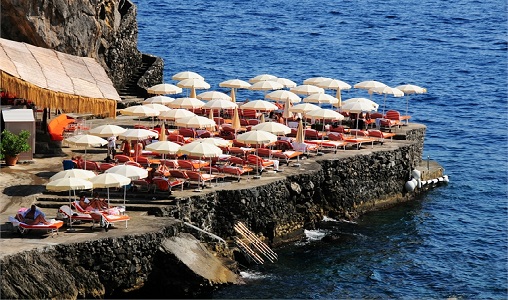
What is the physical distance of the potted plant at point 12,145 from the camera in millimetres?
46844

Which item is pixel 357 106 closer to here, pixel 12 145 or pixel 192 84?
pixel 192 84

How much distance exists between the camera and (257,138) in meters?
49.3

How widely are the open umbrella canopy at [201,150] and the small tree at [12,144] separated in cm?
685

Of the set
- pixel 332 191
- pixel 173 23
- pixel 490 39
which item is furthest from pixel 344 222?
pixel 173 23

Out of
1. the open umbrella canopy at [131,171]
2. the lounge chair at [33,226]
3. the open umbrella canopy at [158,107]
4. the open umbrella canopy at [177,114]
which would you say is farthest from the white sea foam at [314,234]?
Answer: the lounge chair at [33,226]

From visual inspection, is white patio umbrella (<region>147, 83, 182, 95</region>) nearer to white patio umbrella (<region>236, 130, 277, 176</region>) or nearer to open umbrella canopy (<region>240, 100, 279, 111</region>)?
open umbrella canopy (<region>240, 100, 279, 111</region>)

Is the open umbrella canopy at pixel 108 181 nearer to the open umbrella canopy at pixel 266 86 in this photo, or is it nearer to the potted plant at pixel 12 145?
the potted plant at pixel 12 145

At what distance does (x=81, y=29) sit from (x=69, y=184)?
884 inches

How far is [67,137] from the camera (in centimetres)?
→ 5231

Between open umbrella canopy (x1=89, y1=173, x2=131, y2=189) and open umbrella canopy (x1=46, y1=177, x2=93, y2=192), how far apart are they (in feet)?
1.04

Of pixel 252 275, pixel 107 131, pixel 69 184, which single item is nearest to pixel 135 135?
pixel 107 131

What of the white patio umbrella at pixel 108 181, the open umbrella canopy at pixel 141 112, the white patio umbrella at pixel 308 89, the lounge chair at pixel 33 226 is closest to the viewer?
the lounge chair at pixel 33 226

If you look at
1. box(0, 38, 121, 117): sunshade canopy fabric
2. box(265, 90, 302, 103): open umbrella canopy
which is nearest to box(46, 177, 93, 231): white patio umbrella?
box(0, 38, 121, 117): sunshade canopy fabric

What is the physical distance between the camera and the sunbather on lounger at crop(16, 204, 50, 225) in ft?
128
